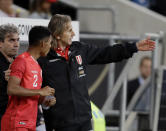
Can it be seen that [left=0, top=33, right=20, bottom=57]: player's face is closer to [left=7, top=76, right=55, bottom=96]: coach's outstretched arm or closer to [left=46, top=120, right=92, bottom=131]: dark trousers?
[left=7, top=76, right=55, bottom=96]: coach's outstretched arm

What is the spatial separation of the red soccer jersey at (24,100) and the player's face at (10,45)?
0.41 metres

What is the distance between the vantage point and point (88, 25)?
12.6m

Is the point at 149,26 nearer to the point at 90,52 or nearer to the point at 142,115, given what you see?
the point at 142,115

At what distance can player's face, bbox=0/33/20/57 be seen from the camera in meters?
5.19

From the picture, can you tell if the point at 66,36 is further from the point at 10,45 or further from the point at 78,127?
the point at 78,127

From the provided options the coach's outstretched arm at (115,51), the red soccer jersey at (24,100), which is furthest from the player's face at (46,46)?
the coach's outstretched arm at (115,51)

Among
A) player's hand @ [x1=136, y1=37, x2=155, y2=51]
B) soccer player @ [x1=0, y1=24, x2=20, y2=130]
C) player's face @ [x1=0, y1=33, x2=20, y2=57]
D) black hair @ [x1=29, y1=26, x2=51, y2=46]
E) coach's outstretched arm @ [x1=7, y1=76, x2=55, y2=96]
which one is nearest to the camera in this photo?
coach's outstretched arm @ [x1=7, y1=76, x2=55, y2=96]

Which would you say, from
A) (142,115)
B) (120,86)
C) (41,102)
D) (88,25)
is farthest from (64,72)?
(88,25)

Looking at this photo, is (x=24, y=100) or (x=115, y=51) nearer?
(x=24, y=100)

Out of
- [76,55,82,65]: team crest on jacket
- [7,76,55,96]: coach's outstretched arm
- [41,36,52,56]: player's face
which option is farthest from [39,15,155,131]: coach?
[7,76,55,96]: coach's outstretched arm

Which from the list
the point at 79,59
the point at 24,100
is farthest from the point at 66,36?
the point at 24,100

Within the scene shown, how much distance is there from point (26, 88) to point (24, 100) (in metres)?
0.11

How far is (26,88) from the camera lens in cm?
470

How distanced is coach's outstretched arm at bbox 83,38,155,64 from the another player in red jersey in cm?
63
